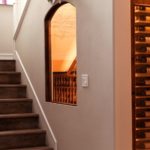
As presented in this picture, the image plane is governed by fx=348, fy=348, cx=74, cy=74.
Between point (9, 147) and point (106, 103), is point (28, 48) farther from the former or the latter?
point (106, 103)

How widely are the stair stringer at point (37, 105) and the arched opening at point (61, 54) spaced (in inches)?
11.8

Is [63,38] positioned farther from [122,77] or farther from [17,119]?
[122,77]

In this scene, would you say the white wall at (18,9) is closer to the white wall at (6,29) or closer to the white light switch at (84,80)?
the white wall at (6,29)

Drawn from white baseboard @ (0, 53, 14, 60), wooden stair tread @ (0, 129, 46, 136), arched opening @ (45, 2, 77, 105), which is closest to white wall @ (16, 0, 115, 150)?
arched opening @ (45, 2, 77, 105)

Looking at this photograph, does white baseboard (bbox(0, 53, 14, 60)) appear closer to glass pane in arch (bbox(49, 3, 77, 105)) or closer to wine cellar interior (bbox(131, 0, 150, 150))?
glass pane in arch (bbox(49, 3, 77, 105))

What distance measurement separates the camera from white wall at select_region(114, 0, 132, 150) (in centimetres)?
285

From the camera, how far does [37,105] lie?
469cm

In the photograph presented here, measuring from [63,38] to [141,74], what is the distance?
1.52 m

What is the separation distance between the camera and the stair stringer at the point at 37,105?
13.9 feet

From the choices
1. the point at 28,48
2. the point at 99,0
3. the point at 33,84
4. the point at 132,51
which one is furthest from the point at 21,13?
the point at 132,51

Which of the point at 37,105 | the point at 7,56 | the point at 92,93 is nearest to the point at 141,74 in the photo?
the point at 92,93

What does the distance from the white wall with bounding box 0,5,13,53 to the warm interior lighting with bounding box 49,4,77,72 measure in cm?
233

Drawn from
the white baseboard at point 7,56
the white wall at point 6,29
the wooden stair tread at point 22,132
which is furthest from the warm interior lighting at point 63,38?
the white wall at point 6,29

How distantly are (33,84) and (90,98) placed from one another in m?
1.80
